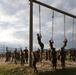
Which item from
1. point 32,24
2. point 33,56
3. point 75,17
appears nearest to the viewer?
point 33,56

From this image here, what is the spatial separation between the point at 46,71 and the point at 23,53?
21.2 ft

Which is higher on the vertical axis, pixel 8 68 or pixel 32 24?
pixel 32 24

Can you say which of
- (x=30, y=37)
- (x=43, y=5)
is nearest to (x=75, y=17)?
(x=43, y=5)

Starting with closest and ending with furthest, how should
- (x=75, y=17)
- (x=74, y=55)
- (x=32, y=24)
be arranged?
1. (x=32, y=24)
2. (x=75, y=17)
3. (x=74, y=55)

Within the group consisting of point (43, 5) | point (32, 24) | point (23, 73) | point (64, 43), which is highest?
point (43, 5)

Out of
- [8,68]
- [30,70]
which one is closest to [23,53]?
[8,68]

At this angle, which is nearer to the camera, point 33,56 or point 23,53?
point 33,56

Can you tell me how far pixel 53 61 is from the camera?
27.1m

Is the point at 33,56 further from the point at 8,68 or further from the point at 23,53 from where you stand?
the point at 23,53

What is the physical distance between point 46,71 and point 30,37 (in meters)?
3.51

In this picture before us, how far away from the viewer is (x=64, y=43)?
90.6ft

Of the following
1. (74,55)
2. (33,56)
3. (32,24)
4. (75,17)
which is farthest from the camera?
(74,55)

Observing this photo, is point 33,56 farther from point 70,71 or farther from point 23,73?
point 70,71

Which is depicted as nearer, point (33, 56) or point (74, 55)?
point (33, 56)
